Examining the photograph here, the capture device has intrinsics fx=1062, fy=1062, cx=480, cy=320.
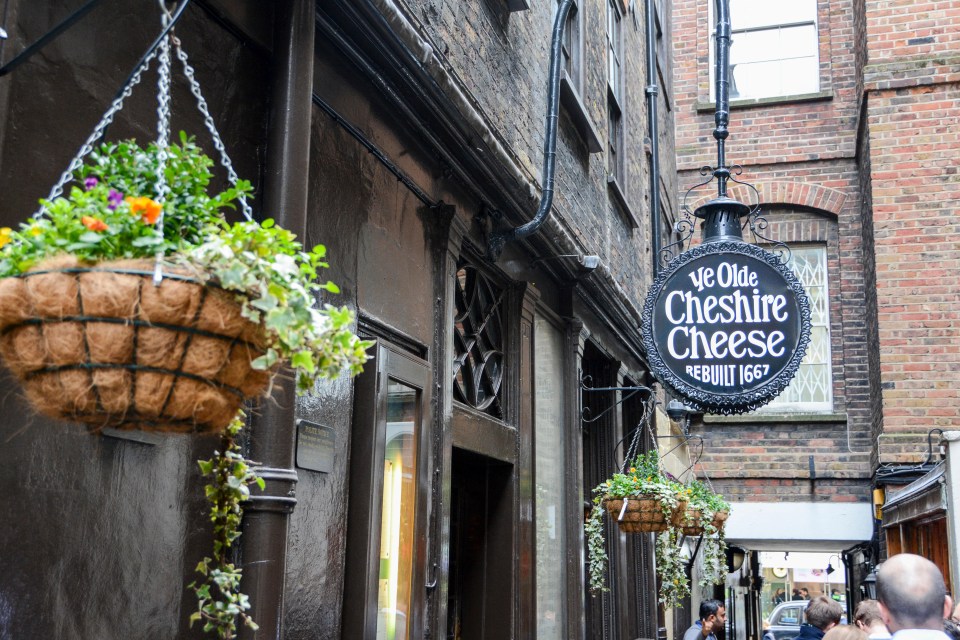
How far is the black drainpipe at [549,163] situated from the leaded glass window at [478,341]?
0.75 ft

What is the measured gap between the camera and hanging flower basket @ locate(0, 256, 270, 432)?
6.39 ft

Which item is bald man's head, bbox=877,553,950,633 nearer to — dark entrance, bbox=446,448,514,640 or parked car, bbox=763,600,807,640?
dark entrance, bbox=446,448,514,640

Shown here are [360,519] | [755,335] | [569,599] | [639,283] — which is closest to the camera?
[360,519]

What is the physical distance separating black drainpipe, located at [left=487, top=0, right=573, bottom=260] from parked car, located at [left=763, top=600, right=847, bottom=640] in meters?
19.5

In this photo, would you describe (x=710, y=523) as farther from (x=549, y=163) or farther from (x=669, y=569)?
(x=549, y=163)

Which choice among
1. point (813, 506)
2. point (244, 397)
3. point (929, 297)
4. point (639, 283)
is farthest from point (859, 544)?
point (244, 397)

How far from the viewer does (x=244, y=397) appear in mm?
2230

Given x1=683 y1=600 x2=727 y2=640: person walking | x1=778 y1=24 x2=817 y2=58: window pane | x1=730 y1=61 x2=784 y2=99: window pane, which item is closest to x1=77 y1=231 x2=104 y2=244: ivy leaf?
x1=683 y1=600 x2=727 y2=640: person walking

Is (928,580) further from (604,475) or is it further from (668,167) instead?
(668,167)

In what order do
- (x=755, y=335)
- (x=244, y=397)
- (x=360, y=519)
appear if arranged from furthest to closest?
(x=755, y=335)
(x=360, y=519)
(x=244, y=397)

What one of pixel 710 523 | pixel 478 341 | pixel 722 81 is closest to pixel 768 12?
pixel 722 81

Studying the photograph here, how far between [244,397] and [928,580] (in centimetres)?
202

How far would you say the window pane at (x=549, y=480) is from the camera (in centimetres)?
743

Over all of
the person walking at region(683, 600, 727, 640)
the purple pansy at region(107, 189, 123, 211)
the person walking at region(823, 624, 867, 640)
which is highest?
the purple pansy at region(107, 189, 123, 211)
